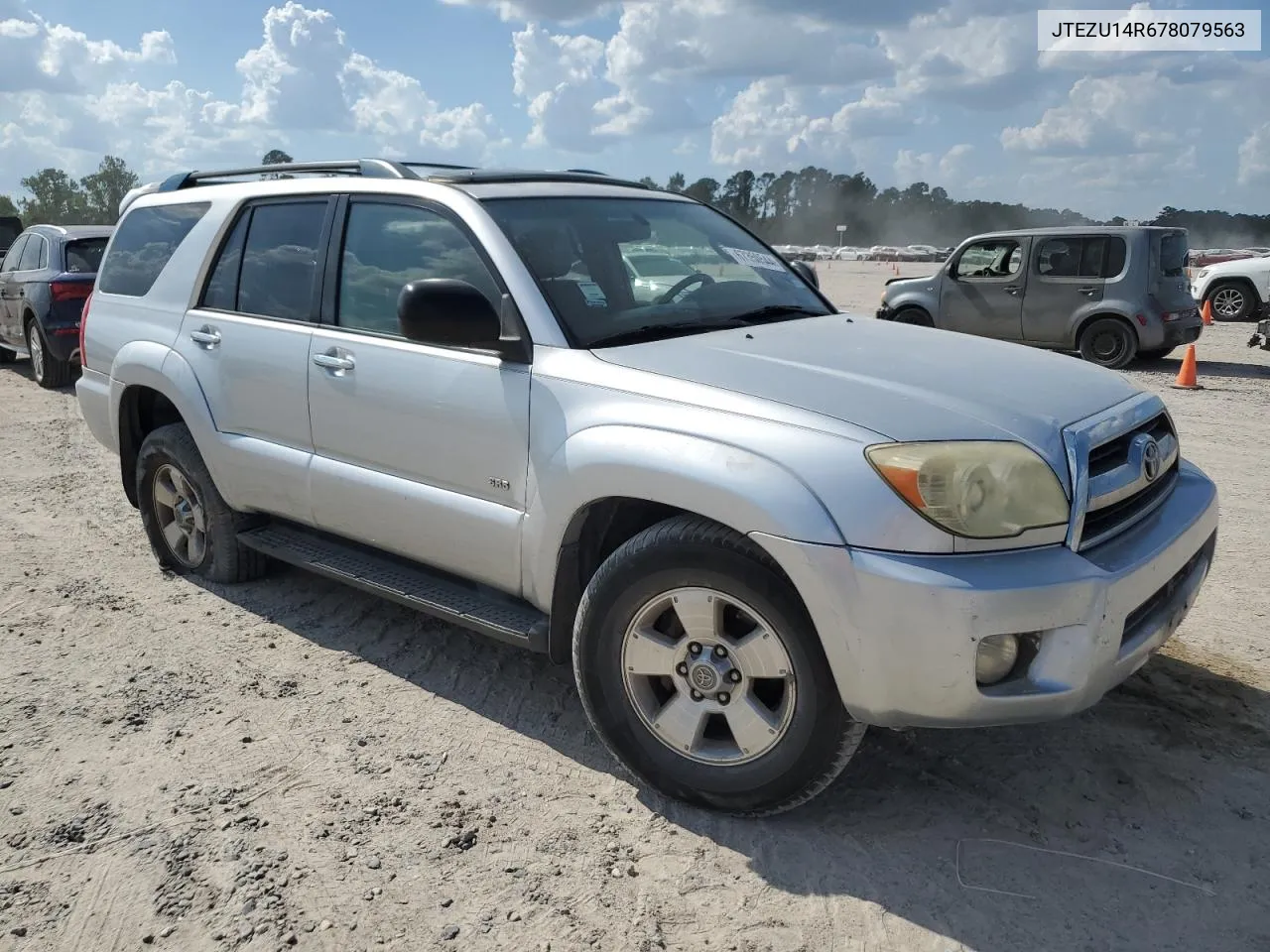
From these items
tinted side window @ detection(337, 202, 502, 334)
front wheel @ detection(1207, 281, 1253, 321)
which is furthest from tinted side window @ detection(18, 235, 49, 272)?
front wheel @ detection(1207, 281, 1253, 321)

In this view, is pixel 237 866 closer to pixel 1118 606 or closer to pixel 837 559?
pixel 837 559

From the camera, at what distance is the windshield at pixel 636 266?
11.5 feet

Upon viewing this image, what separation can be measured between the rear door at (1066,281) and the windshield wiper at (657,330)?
33.8 feet

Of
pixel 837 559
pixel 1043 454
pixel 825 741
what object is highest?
pixel 1043 454

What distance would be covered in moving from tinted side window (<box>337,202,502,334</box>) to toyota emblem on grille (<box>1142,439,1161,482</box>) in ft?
7.00

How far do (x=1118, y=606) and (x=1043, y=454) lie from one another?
445 mm

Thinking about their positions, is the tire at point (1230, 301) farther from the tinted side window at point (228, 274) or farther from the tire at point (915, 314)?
the tinted side window at point (228, 274)

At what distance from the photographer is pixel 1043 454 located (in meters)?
2.73

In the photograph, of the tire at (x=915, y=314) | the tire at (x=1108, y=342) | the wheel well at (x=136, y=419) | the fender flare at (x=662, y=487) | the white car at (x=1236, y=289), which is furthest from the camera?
the white car at (x=1236, y=289)

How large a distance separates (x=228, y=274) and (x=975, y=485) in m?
3.44

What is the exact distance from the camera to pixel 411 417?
364cm

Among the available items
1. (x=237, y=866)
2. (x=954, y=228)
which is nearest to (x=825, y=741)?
(x=237, y=866)

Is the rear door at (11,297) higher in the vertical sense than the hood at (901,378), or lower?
higher

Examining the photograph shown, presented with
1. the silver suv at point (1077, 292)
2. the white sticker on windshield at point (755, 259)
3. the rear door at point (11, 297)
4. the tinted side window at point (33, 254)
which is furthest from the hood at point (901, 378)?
the rear door at point (11, 297)
